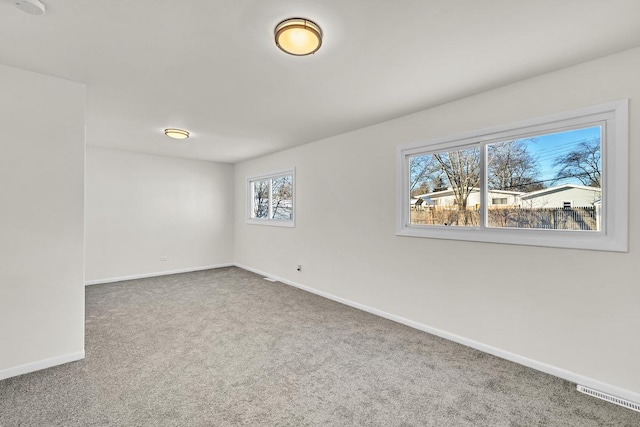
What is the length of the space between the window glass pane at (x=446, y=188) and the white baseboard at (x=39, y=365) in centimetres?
351

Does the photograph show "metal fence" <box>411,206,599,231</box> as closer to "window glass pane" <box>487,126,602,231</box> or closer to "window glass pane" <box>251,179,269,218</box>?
"window glass pane" <box>487,126,602,231</box>

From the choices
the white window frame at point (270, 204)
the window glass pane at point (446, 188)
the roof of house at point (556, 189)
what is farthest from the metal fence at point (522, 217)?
the white window frame at point (270, 204)

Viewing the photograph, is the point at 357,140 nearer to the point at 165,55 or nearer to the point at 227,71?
the point at 227,71

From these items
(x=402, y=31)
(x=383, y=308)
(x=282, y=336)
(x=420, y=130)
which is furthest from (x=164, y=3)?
(x=383, y=308)

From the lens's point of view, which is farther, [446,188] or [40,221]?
[446,188]

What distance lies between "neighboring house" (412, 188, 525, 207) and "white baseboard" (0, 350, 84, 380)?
3.68 metres

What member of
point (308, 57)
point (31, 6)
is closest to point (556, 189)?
point (308, 57)

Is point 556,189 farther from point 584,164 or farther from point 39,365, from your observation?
point 39,365

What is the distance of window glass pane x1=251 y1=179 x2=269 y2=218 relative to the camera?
19.7 ft

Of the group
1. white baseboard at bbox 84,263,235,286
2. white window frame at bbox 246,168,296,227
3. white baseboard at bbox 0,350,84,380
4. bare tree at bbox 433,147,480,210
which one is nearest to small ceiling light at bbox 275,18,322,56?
bare tree at bbox 433,147,480,210

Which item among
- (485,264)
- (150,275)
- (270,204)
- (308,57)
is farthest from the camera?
(270,204)

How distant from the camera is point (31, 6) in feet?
5.16

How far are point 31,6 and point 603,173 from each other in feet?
12.4

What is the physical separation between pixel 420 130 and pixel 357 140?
950 mm
